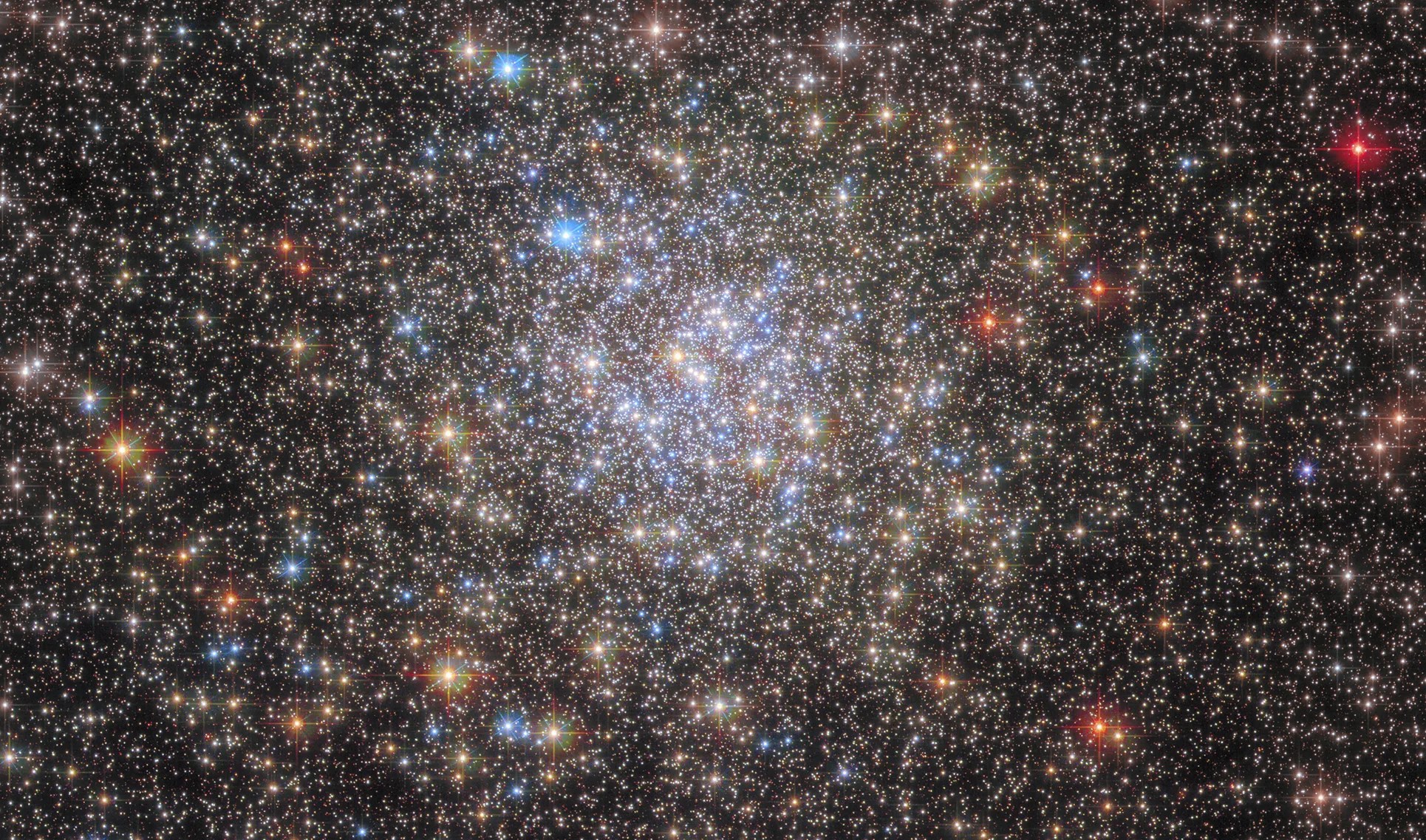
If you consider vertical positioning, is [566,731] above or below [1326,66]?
below

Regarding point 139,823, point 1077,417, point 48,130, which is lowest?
point 139,823

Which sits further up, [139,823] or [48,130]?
[48,130]

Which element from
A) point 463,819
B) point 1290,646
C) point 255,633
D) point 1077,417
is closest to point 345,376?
point 255,633

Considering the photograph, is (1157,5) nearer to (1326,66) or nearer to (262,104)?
(1326,66)

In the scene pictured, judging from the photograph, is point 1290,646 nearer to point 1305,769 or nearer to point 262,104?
point 1305,769

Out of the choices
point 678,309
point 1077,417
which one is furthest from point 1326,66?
point 678,309
